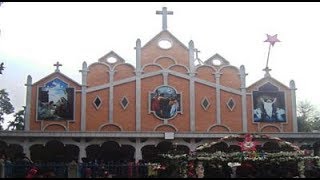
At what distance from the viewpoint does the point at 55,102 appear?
98.9ft

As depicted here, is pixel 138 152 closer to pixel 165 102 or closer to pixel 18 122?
pixel 165 102

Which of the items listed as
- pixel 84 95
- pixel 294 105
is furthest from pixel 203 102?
pixel 84 95

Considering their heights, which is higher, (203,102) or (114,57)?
(114,57)

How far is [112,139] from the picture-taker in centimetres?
2827

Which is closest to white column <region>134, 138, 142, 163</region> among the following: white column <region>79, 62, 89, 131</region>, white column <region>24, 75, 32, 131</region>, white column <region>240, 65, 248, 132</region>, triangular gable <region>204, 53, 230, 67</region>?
white column <region>79, 62, 89, 131</region>

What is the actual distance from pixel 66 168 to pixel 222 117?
1509cm

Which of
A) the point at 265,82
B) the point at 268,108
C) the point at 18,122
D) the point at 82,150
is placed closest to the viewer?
the point at 82,150

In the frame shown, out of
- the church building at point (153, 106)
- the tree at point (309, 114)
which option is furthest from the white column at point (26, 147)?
the tree at point (309, 114)

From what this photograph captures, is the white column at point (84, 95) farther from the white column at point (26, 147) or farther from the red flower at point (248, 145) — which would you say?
the red flower at point (248, 145)

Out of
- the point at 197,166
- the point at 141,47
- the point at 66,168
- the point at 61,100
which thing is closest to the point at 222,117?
the point at 141,47

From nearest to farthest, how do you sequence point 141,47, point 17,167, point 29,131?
point 17,167, point 29,131, point 141,47

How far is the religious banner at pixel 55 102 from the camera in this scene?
98.5ft

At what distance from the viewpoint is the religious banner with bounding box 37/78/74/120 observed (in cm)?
3002

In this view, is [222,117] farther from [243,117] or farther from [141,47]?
[141,47]
